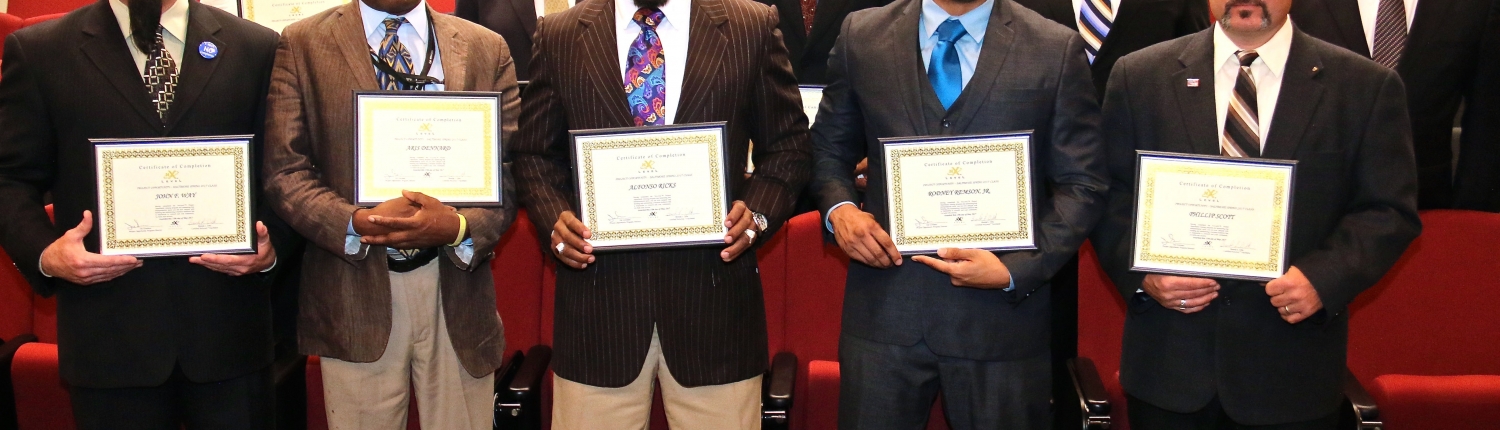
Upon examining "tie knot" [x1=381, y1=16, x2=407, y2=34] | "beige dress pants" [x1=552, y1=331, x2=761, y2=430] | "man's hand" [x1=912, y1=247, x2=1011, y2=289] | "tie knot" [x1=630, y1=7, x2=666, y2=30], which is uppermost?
"tie knot" [x1=381, y1=16, x2=407, y2=34]

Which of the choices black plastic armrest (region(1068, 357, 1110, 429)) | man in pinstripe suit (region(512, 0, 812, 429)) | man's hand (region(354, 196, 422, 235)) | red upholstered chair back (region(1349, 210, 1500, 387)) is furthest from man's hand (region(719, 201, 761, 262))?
red upholstered chair back (region(1349, 210, 1500, 387))

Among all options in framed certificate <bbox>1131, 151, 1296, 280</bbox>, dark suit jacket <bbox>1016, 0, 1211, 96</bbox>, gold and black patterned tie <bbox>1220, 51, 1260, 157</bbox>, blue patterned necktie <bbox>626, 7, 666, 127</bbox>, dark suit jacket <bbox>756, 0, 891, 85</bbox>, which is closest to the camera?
framed certificate <bbox>1131, 151, 1296, 280</bbox>

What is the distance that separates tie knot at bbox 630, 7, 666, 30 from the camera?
2600mm

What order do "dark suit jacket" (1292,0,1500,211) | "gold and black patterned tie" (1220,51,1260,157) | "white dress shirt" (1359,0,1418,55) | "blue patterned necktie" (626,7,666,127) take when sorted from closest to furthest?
"gold and black patterned tie" (1220,51,1260,157) → "blue patterned necktie" (626,7,666,127) → "dark suit jacket" (1292,0,1500,211) → "white dress shirt" (1359,0,1418,55)

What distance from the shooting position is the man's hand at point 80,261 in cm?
255

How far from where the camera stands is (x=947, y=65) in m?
2.57

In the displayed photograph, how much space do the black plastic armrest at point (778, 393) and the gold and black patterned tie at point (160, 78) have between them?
70.2 inches

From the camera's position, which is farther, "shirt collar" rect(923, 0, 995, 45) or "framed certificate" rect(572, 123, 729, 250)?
"shirt collar" rect(923, 0, 995, 45)

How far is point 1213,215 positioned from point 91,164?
109 inches

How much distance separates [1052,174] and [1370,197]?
0.74 metres

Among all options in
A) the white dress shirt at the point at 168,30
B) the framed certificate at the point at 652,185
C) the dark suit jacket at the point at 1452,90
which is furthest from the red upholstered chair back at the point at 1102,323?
the white dress shirt at the point at 168,30

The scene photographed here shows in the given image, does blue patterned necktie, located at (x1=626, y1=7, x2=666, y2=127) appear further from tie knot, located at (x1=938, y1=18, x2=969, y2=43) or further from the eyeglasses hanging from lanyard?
tie knot, located at (x1=938, y1=18, x2=969, y2=43)

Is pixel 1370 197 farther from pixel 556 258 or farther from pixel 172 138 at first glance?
pixel 172 138

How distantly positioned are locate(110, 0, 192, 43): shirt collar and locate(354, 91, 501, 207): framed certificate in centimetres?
61
